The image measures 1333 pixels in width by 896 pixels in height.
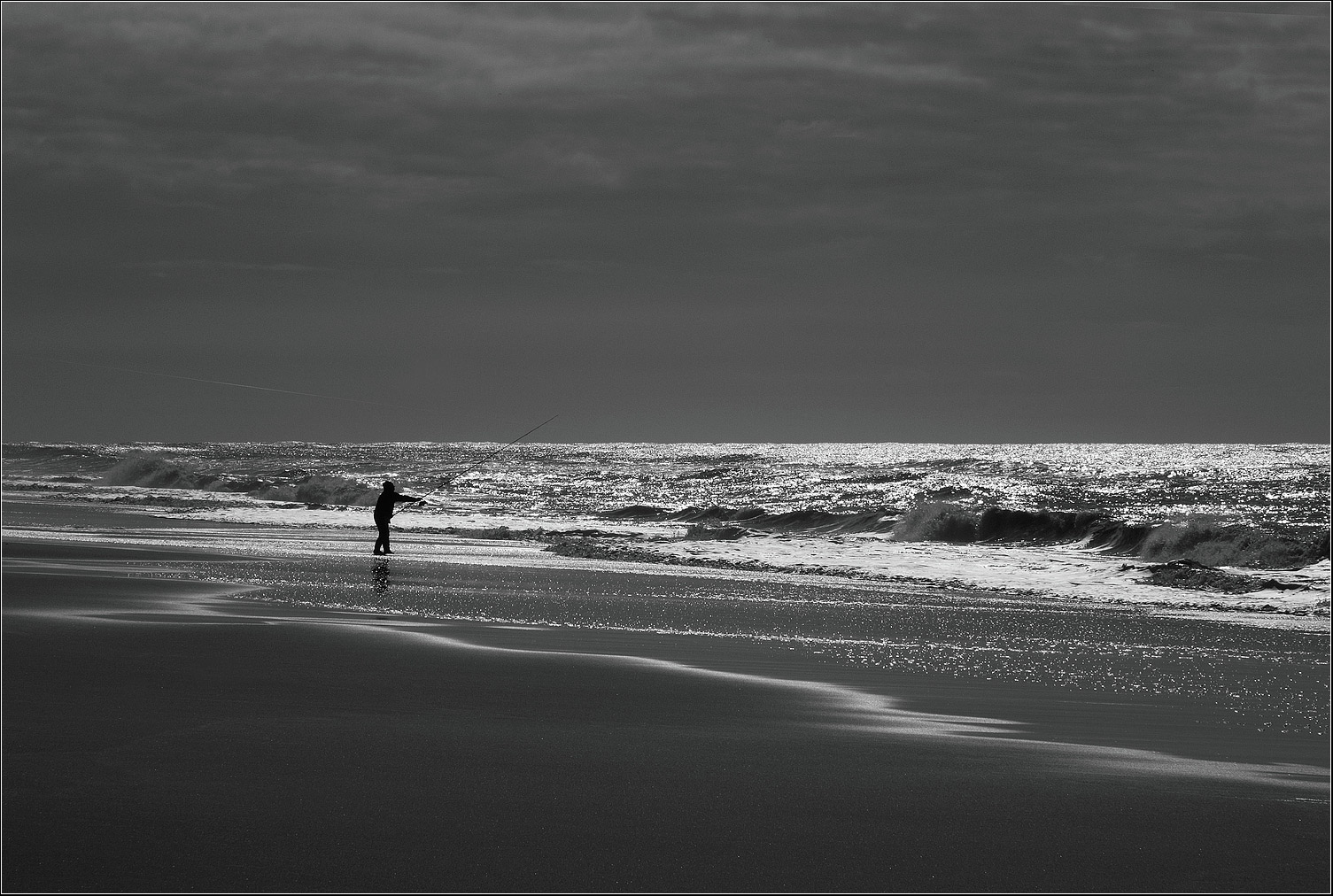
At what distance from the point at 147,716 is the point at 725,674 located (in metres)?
2.93

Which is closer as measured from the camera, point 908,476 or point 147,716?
point 147,716

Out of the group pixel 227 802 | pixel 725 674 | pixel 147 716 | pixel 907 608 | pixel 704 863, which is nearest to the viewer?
pixel 704 863

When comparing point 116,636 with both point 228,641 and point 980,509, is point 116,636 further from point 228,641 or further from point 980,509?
point 980,509

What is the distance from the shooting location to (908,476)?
46188 mm

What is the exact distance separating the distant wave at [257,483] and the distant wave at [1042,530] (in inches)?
340

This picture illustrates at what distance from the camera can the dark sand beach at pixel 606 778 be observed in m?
3.67

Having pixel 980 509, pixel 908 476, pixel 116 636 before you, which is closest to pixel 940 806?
pixel 116 636

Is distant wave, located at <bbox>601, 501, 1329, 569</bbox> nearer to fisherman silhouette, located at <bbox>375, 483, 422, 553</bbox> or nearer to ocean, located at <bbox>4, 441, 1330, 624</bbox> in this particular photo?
ocean, located at <bbox>4, 441, 1330, 624</bbox>

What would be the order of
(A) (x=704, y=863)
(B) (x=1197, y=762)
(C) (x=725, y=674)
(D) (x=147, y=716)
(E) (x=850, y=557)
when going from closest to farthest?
(A) (x=704, y=863) → (B) (x=1197, y=762) → (D) (x=147, y=716) → (C) (x=725, y=674) → (E) (x=850, y=557)

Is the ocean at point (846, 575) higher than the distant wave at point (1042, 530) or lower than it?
lower

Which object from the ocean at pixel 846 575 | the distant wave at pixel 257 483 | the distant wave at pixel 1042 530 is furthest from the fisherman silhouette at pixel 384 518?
the distant wave at pixel 257 483

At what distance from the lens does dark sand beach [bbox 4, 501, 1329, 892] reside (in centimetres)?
367

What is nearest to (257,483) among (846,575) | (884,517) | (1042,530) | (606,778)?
(884,517)

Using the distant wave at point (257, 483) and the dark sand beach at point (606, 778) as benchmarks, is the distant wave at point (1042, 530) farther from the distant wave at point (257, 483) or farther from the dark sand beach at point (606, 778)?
the dark sand beach at point (606, 778)
